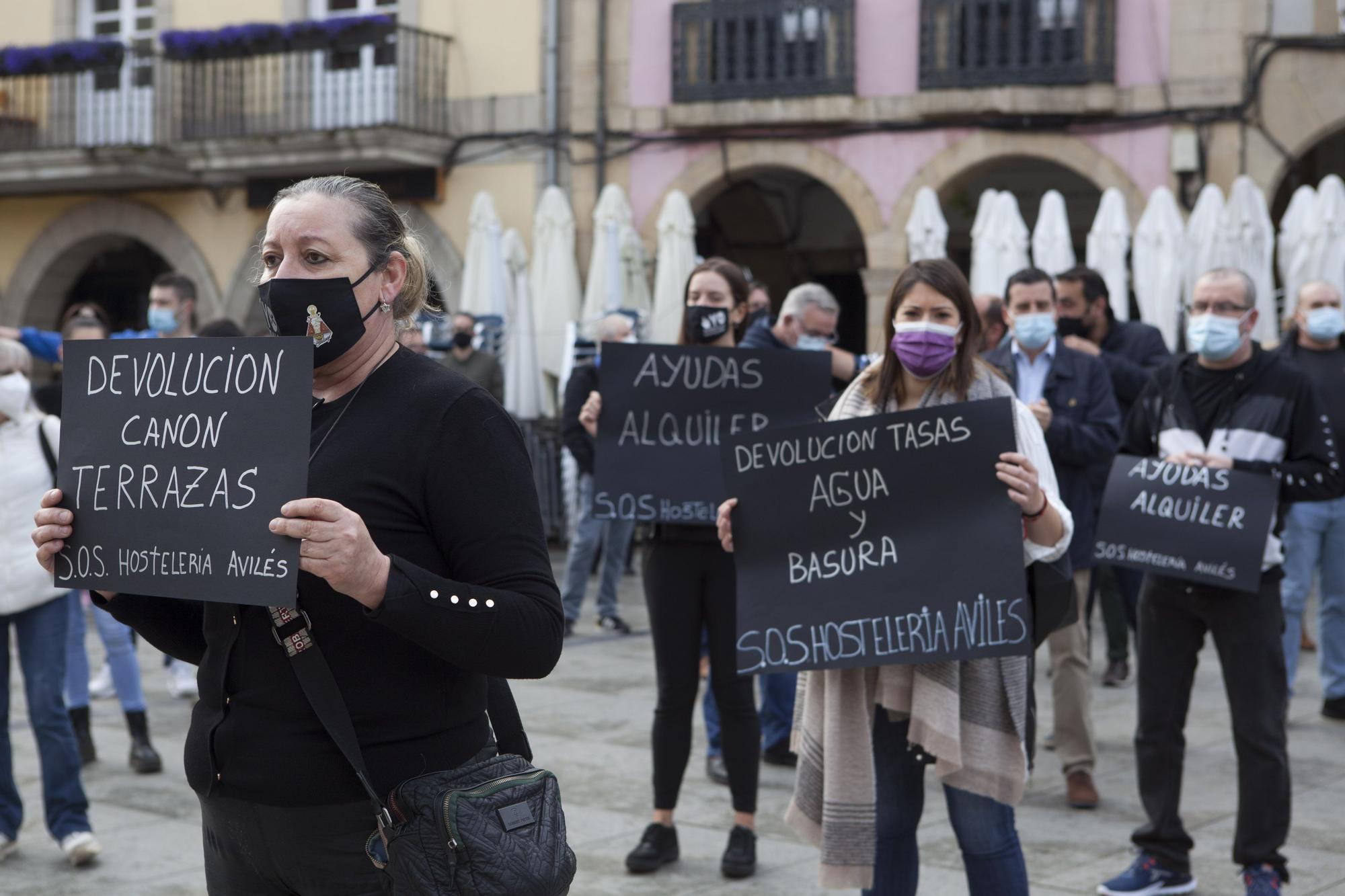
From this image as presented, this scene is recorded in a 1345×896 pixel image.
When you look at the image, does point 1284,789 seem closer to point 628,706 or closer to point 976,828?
point 976,828

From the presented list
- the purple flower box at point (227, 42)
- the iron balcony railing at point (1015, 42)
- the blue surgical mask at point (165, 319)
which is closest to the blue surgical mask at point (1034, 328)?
the blue surgical mask at point (165, 319)

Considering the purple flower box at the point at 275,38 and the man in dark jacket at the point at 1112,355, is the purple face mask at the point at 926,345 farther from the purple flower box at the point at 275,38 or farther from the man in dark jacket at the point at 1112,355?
the purple flower box at the point at 275,38

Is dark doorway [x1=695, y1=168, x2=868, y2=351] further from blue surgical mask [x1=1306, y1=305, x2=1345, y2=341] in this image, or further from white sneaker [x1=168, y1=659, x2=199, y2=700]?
white sneaker [x1=168, y1=659, x2=199, y2=700]

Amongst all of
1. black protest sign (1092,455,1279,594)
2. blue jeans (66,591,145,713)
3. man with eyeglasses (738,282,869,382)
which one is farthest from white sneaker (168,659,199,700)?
black protest sign (1092,455,1279,594)

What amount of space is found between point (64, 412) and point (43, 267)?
64.3ft

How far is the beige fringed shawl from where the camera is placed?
12.7 feet

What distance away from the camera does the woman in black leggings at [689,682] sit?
215 inches

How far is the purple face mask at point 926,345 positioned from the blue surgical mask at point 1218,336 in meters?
1.40

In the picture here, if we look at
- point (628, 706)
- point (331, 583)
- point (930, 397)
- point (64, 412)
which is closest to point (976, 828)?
point (930, 397)

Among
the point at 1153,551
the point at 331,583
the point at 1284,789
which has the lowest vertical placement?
the point at 1284,789

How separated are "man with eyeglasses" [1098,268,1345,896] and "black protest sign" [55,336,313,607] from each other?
3448 millimetres

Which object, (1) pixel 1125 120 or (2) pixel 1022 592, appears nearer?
(2) pixel 1022 592

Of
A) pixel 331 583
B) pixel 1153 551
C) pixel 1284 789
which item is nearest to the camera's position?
pixel 331 583

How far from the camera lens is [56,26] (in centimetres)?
2109
